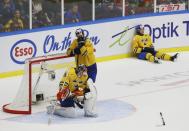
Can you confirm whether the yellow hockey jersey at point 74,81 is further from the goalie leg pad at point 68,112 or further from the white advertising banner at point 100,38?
the white advertising banner at point 100,38

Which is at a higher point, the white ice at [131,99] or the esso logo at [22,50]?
the esso logo at [22,50]

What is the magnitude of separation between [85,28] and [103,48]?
659mm

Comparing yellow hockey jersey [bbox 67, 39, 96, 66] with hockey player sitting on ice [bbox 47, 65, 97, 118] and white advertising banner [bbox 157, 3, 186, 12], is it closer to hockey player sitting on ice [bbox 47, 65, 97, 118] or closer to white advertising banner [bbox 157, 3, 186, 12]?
hockey player sitting on ice [bbox 47, 65, 97, 118]

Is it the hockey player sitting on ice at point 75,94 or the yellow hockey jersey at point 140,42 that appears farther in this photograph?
the yellow hockey jersey at point 140,42

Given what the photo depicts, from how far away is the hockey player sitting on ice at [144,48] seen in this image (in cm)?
1470

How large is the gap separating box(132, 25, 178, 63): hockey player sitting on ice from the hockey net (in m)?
4.46

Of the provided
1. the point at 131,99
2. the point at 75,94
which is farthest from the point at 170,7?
the point at 75,94

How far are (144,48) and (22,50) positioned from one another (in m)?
3.16

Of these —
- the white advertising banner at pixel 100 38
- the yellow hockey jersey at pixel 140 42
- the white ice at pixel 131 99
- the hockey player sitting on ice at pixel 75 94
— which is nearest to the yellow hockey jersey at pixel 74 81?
the hockey player sitting on ice at pixel 75 94

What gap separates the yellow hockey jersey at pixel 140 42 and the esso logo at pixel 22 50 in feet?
8.69

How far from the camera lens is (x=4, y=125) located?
9.30 metres

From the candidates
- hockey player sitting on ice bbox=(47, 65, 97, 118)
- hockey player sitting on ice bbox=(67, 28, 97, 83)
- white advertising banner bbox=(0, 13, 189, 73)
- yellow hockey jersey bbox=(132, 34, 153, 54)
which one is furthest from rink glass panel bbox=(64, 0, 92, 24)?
hockey player sitting on ice bbox=(47, 65, 97, 118)

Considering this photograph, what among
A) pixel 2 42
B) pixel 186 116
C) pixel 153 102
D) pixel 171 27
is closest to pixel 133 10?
pixel 171 27

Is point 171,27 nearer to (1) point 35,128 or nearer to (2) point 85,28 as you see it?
(2) point 85,28
